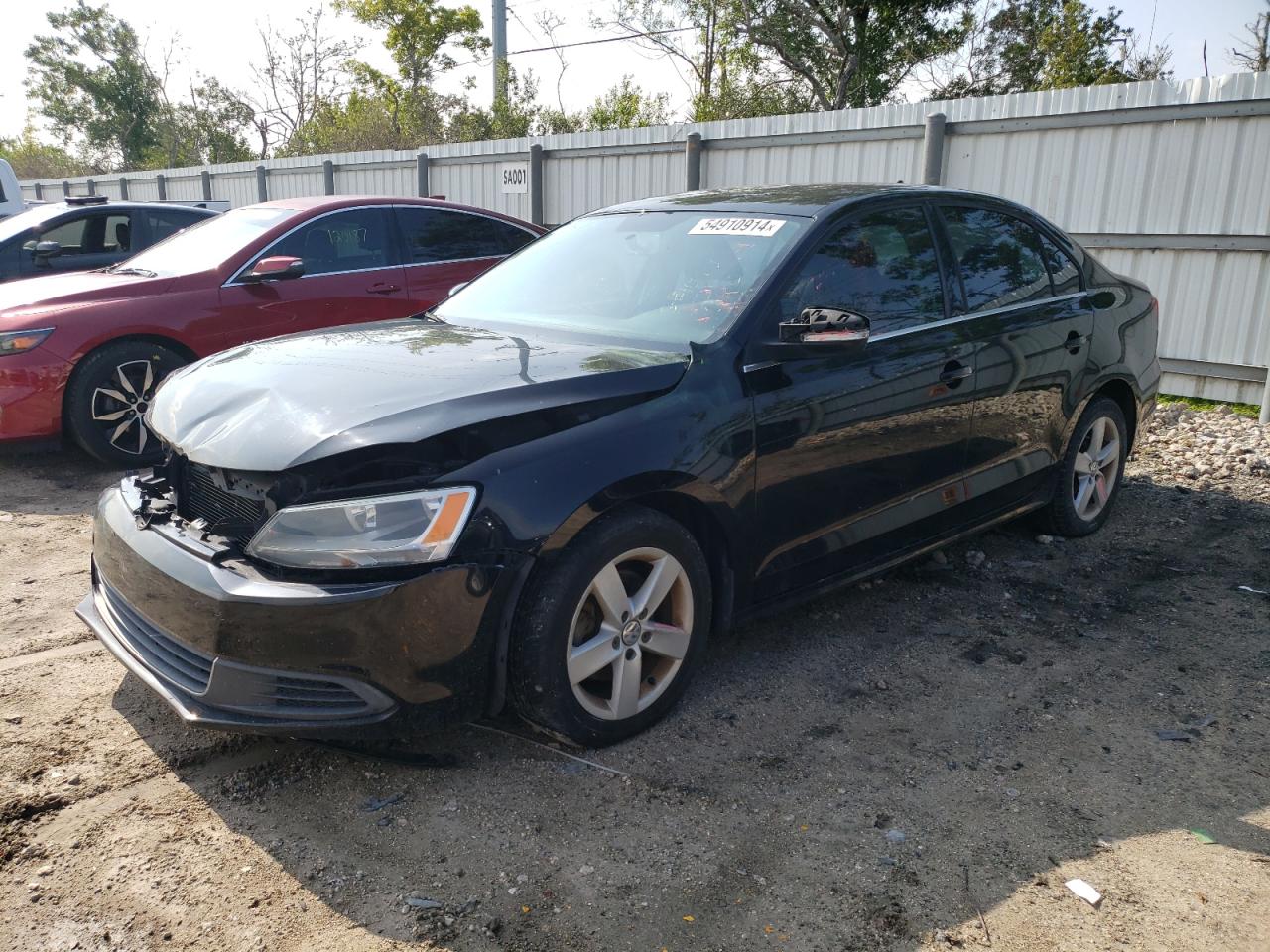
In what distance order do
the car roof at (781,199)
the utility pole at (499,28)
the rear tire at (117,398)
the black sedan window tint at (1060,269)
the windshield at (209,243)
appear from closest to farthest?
the car roof at (781,199) < the black sedan window tint at (1060,269) < the rear tire at (117,398) < the windshield at (209,243) < the utility pole at (499,28)

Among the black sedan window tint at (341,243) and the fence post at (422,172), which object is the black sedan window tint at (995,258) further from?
the fence post at (422,172)

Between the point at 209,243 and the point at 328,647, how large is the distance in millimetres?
5379

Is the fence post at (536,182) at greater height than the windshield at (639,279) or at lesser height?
greater

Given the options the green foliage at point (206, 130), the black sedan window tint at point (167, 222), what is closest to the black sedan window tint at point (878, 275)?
the black sedan window tint at point (167, 222)

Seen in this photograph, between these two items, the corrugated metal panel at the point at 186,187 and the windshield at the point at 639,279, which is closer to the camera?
the windshield at the point at 639,279

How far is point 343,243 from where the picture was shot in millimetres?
7348

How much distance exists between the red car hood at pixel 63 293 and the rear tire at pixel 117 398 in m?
0.33

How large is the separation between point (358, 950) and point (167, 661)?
104cm

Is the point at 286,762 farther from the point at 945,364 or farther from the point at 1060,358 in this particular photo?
the point at 1060,358

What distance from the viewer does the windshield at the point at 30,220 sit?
8.86 m

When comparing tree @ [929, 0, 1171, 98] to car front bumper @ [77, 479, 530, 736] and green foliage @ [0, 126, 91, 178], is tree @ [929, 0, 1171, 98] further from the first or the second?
green foliage @ [0, 126, 91, 178]

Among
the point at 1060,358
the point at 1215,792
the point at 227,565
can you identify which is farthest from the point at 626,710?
the point at 1060,358

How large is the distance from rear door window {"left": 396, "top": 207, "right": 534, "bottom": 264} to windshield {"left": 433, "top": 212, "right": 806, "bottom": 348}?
3303 mm

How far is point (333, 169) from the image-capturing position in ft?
53.8
